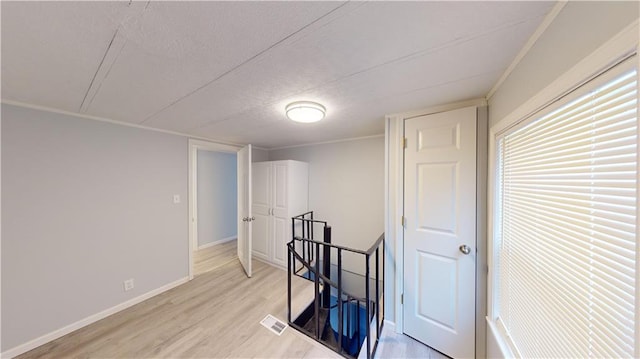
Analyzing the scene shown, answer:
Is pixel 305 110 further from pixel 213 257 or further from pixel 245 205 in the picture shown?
pixel 213 257

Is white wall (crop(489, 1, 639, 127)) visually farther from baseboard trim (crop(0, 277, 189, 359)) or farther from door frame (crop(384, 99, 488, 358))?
baseboard trim (crop(0, 277, 189, 359))

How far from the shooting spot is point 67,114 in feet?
6.09

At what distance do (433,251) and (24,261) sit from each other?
3.55 m

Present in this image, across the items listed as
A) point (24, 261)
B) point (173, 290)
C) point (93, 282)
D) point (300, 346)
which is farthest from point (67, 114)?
point (300, 346)

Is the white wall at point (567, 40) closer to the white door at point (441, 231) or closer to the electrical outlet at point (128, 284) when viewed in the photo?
the white door at point (441, 231)

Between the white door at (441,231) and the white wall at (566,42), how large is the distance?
412 millimetres

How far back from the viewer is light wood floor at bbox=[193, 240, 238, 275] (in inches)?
127

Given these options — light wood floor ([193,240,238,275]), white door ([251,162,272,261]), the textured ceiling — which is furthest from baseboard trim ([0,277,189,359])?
the textured ceiling

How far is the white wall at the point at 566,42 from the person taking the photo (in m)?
0.52

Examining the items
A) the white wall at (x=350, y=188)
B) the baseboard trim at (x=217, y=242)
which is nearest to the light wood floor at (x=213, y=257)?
the baseboard trim at (x=217, y=242)

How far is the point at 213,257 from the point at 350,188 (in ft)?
9.56

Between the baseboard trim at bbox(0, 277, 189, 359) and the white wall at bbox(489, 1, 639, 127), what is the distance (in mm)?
3879

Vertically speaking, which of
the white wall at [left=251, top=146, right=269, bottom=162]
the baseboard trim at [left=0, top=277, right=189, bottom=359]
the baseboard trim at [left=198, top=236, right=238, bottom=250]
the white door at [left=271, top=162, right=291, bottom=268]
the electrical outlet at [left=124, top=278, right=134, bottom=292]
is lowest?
the baseboard trim at [left=198, top=236, right=238, bottom=250]

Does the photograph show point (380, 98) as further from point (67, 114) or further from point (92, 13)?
point (67, 114)
